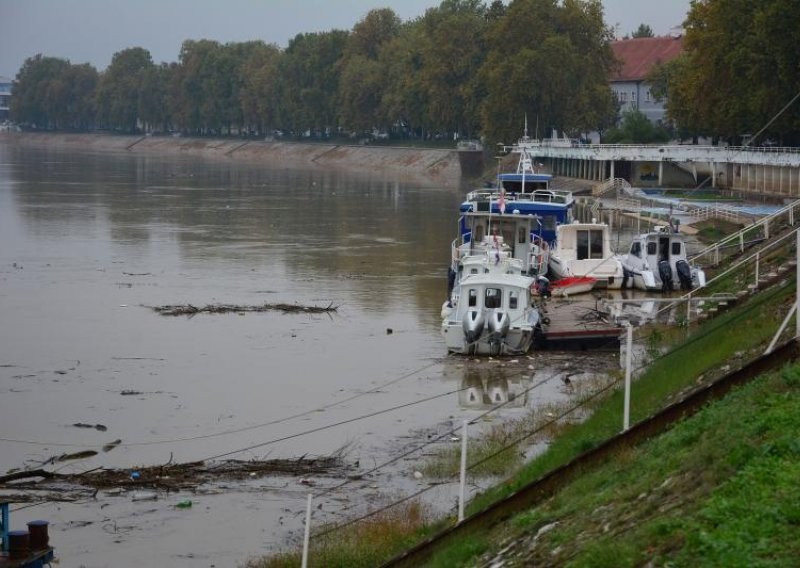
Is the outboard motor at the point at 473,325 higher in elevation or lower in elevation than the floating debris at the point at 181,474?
higher

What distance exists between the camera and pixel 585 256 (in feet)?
143

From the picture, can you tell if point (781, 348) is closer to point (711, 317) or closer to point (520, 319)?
point (711, 317)

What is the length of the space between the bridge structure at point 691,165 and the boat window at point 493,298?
3125 cm

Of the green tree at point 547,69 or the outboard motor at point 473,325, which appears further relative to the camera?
the green tree at point 547,69

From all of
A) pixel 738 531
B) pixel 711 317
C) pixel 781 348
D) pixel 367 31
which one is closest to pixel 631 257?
pixel 711 317

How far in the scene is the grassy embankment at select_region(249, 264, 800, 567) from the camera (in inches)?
502

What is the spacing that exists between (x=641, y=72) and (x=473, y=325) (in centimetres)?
10508

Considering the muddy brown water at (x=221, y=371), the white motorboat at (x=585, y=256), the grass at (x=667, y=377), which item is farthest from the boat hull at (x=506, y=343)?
the white motorboat at (x=585, y=256)

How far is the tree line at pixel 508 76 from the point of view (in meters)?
70.3

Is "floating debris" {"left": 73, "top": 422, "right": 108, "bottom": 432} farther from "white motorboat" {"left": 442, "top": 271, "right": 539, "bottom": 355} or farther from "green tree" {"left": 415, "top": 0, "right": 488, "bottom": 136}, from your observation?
"green tree" {"left": 415, "top": 0, "right": 488, "bottom": 136}

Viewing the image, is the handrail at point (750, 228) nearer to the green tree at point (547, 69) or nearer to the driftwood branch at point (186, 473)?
the driftwood branch at point (186, 473)

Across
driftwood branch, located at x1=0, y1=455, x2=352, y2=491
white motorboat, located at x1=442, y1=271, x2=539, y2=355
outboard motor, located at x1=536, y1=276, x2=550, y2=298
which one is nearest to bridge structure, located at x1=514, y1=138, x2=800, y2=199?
outboard motor, located at x1=536, y1=276, x2=550, y2=298

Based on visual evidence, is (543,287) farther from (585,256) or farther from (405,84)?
(405,84)

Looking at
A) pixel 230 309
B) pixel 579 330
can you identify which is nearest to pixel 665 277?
pixel 579 330
